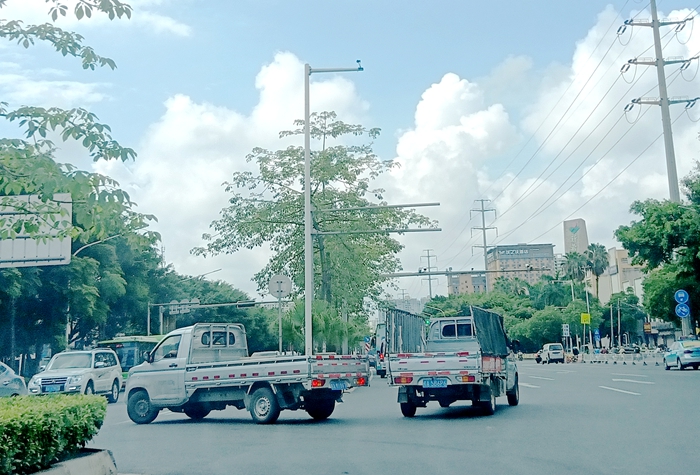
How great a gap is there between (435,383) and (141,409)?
676cm

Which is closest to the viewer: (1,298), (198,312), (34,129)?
(34,129)

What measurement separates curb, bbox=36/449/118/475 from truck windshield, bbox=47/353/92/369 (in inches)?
766

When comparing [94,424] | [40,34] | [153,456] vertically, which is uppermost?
[40,34]

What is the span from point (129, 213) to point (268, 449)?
17.2ft

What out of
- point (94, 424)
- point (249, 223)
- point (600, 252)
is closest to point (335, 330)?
point (249, 223)

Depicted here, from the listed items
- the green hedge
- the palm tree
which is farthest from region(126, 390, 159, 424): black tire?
the palm tree

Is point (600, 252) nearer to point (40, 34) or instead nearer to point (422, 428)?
point (422, 428)

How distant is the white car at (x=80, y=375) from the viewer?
25203 millimetres

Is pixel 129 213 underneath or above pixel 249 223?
underneath

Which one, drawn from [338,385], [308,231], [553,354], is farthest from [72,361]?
[553,354]

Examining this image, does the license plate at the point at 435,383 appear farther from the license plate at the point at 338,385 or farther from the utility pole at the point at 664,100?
the utility pole at the point at 664,100

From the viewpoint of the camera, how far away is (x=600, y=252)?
89.1m

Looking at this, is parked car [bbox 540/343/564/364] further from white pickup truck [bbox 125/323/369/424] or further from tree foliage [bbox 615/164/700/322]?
white pickup truck [bbox 125/323/369/424]

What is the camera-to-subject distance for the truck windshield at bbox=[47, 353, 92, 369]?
2684cm
